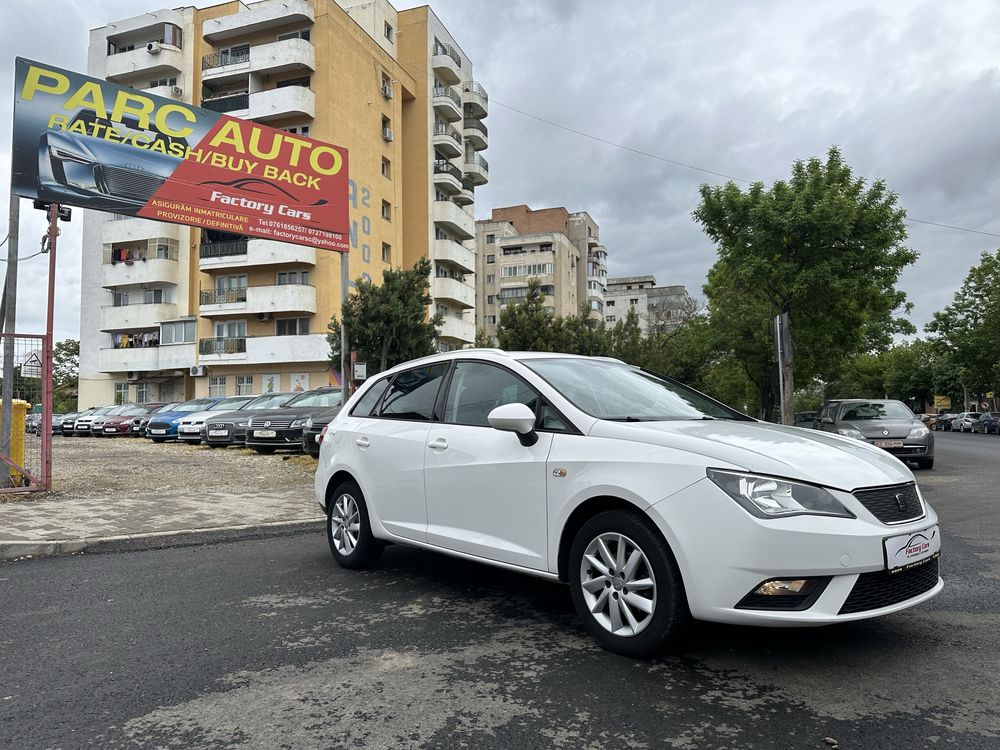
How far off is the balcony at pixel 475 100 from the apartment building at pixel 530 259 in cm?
2168

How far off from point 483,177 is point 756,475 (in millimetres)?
54124

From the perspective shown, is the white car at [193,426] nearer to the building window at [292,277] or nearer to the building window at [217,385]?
the building window at [292,277]

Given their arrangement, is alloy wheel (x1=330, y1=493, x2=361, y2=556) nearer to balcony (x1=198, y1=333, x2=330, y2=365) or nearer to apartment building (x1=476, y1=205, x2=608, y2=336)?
balcony (x1=198, y1=333, x2=330, y2=365)

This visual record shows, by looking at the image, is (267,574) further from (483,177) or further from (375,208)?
(483,177)

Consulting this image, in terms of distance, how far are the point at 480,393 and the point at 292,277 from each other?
37354mm

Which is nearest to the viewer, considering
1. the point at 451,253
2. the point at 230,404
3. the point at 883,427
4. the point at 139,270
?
the point at 883,427

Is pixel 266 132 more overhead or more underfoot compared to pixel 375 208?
more underfoot

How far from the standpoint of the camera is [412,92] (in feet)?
156

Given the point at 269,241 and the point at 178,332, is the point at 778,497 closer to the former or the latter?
the point at 269,241

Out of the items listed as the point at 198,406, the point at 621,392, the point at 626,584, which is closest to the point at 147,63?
the point at 198,406

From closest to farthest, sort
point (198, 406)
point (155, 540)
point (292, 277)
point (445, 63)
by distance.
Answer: point (155, 540)
point (198, 406)
point (292, 277)
point (445, 63)

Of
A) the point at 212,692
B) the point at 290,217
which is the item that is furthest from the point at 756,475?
the point at 290,217

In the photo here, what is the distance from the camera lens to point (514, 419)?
4105 mm

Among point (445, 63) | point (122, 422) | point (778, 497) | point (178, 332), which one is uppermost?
point (445, 63)
